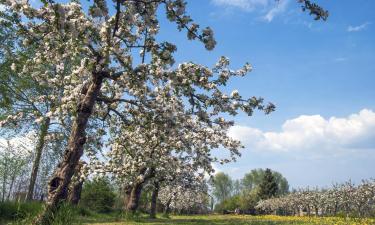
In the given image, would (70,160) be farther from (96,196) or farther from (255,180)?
(255,180)

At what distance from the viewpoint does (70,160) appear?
13477mm

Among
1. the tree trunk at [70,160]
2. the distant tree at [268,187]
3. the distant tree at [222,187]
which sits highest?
the distant tree at [222,187]

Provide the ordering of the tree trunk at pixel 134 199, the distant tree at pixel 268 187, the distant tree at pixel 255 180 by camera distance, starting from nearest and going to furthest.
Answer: the tree trunk at pixel 134 199 < the distant tree at pixel 268 187 < the distant tree at pixel 255 180

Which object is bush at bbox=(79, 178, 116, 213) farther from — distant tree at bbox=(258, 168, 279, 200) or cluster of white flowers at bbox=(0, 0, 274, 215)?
distant tree at bbox=(258, 168, 279, 200)

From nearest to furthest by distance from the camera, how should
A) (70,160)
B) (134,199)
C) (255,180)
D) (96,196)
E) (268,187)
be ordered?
(70,160) → (134,199) → (96,196) → (268,187) → (255,180)

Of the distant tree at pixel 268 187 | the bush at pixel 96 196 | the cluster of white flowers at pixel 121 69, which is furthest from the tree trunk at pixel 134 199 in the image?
the distant tree at pixel 268 187

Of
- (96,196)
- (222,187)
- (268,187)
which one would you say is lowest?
(96,196)

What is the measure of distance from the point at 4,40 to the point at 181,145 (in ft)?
78.3

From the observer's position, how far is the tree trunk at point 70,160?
12.6 meters

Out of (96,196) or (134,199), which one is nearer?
(134,199)

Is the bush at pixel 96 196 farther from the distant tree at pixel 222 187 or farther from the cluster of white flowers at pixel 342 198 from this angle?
→ the distant tree at pixel 222 187

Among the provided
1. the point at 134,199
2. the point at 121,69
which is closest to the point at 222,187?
the point at 134,199

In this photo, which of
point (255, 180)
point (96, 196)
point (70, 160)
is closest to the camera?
point (70, 160)

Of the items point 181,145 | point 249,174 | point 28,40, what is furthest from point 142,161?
point 249,174
